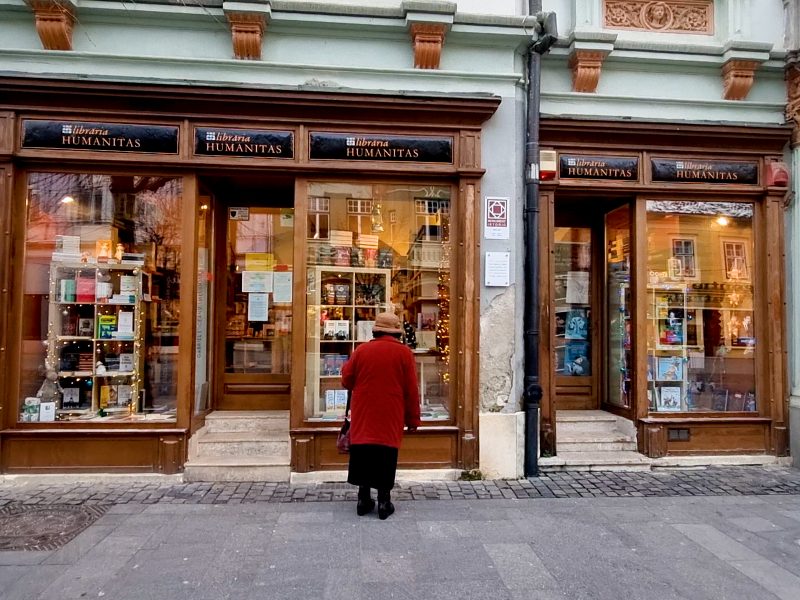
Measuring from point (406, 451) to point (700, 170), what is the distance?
5.13m

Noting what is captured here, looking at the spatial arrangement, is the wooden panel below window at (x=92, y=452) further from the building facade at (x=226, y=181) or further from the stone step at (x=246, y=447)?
the stone step at (x=246, y=447)

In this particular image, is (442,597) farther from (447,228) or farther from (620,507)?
(447,228)

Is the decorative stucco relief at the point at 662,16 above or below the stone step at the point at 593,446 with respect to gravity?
above

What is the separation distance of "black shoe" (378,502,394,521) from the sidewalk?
0.07 metres

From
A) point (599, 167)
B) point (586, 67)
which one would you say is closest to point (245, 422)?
point (599, 167)

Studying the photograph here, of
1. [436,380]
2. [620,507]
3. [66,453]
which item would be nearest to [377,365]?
[436,380]

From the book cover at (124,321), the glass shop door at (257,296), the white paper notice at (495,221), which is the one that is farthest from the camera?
the glass shop door at (257,296)

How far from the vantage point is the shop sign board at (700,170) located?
6598 mm

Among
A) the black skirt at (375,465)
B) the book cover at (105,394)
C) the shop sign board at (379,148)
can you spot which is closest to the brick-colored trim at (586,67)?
the shop sign board at (379,148)

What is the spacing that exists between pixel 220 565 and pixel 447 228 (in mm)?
4174

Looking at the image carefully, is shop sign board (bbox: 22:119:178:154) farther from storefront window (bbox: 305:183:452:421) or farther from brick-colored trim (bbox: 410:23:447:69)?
brick-colored trim (bbox: 410:23:447:69)

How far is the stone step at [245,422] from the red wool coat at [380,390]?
2199 mm

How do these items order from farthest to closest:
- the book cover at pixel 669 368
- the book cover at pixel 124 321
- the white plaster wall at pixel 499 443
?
the book cover at pixel 669 368, the book cover at pixel 124 321, the white plaster wall at pixel 499 443

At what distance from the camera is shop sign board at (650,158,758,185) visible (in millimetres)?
6598
